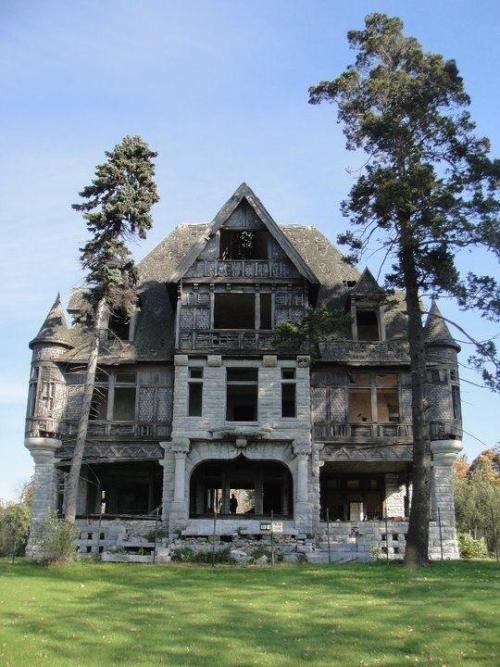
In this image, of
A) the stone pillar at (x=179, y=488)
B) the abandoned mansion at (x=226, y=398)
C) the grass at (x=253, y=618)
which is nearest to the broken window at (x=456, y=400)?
the abandoned mansion at (x=226, y=398)

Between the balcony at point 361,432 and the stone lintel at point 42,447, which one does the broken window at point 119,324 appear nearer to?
the stone lintel at point 42,447

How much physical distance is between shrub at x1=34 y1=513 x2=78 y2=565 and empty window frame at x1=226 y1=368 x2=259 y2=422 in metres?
11.6

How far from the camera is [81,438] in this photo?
94.6 ft

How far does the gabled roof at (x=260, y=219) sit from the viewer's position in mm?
32656

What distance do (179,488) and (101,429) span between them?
4604 mm

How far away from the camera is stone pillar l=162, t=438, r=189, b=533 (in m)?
30.2

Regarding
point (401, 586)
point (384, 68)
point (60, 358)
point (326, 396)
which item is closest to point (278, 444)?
point (326, 396)

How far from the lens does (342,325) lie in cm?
2605

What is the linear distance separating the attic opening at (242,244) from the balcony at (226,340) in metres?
4.15

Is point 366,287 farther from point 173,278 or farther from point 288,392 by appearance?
point 173,278

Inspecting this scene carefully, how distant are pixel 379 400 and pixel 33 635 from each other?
84.0 feet

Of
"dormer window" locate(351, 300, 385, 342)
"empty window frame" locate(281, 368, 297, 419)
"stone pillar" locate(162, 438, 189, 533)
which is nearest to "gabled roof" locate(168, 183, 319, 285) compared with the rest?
"dormer window" locate(351, 300, 385, 342)

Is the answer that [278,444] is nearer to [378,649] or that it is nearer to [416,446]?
[416,446]

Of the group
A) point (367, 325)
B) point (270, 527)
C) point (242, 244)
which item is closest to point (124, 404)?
point (242, 244)
